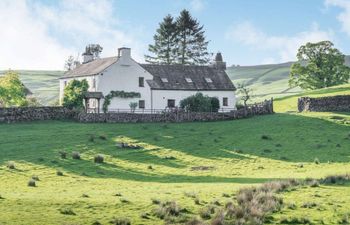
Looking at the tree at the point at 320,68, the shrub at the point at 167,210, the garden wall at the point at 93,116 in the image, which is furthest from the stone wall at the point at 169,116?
the shrub at the point at 167,210

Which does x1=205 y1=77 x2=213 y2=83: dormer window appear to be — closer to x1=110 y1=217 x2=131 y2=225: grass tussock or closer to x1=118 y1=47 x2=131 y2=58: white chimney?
x1=118 y1=47 x2=131 y2=58: white chimney

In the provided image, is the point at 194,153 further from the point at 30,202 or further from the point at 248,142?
the point at 30,202

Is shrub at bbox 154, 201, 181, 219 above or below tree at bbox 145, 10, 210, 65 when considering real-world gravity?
below

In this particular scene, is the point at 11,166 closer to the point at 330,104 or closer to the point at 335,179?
the point at 335,179

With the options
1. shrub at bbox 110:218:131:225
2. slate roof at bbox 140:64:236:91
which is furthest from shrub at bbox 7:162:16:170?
slate roof at bbox 140:64:236:91

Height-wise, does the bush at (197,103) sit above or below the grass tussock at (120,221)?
above

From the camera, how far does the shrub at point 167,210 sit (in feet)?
86.9

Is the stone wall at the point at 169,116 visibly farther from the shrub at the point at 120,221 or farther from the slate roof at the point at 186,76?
the shrub at the point at 120,221

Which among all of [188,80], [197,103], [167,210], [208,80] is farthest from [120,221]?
[208,80]

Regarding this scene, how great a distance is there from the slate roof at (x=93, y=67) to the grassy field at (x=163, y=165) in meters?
14.3

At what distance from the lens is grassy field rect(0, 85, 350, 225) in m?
27.4

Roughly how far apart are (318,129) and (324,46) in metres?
49.3

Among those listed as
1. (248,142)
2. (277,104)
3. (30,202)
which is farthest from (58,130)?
(277,104)

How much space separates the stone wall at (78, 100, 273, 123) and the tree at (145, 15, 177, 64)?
1926 inches
